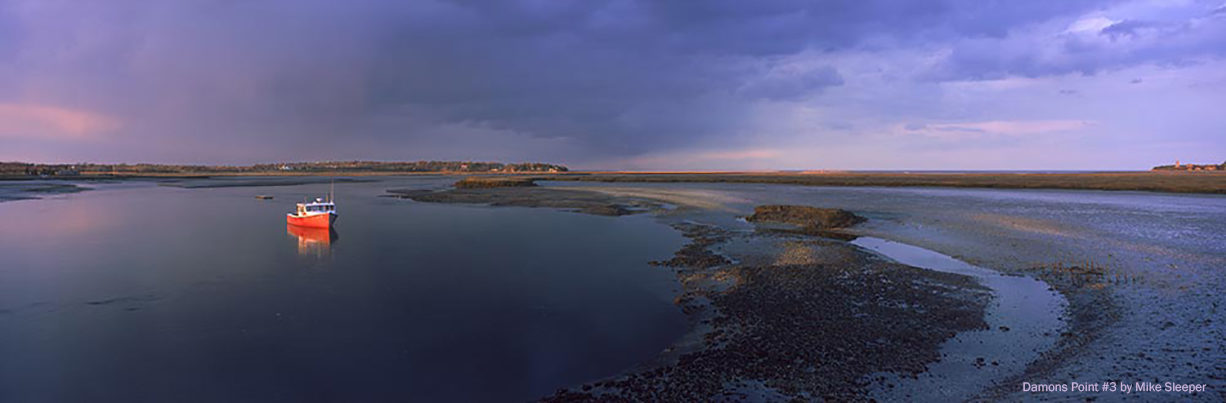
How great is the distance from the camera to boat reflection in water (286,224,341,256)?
795 inches

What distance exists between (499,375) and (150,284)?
41.4 ft

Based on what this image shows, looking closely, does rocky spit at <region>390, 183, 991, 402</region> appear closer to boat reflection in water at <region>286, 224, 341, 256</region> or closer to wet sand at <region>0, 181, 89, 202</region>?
boat reflection in water at <region>286, 224, 341, 256</region>

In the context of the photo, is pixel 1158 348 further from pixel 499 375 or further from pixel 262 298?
pixel 262 298

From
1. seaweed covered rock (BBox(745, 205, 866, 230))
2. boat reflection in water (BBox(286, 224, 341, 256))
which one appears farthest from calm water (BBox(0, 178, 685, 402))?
seaweed covered rock (BBox(745, 205, 866, 230))

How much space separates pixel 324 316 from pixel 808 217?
2324cm

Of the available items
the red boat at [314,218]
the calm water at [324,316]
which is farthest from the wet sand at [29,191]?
the red boat at [314,218]

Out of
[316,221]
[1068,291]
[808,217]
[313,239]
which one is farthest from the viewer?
[808,217]

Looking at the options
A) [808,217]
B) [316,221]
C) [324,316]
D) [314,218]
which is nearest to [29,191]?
[314,218]

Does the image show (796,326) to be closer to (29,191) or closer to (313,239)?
(313,239)

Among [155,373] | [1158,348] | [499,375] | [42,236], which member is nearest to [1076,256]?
[1158,348]

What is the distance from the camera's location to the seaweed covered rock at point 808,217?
26.1m

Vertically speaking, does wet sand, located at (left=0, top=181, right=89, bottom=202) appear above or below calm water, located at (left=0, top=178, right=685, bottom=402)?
above

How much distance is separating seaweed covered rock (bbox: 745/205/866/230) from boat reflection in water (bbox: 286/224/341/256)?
69.3ft

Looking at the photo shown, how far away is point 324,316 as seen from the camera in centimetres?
1141
